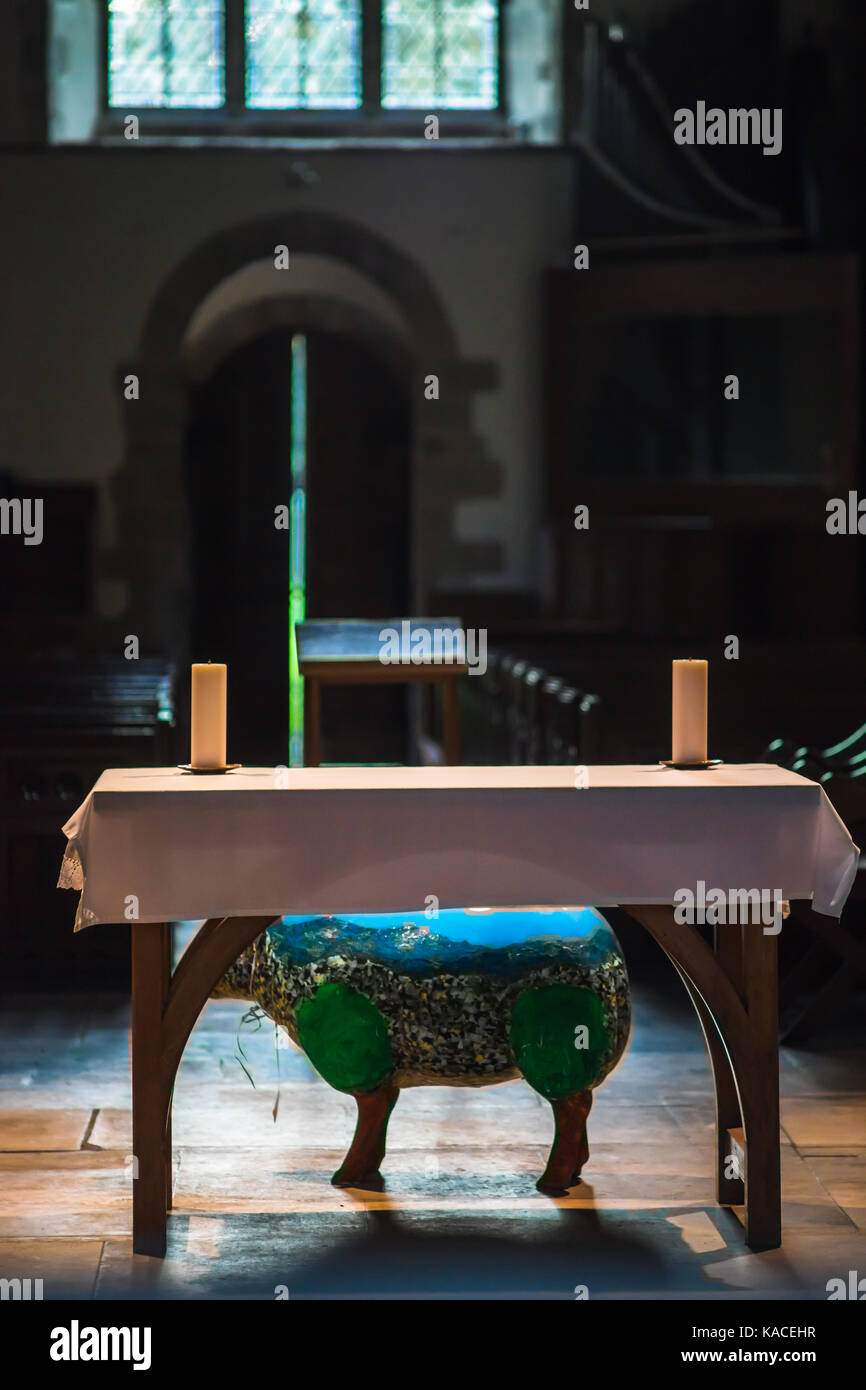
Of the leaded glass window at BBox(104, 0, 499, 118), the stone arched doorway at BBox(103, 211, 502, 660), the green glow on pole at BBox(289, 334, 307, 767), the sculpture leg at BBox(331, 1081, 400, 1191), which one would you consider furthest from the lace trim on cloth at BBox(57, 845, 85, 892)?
the leaded glass window at BBox(104, 0, 499, 118)

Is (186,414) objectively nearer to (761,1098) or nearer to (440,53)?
(440,53)

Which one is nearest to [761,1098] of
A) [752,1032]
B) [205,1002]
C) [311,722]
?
[752,1032]

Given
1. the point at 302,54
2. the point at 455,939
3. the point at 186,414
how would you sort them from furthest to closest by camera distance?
the point at 302,54
the point at 186,414
the point at 455,939

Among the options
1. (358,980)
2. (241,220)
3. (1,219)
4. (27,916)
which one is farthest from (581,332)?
(358,980)

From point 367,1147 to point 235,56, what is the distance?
10.1m

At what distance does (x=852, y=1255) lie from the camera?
3.09 meters

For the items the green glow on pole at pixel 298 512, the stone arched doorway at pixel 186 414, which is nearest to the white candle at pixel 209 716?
the stone arched doorway at pixel 186 414

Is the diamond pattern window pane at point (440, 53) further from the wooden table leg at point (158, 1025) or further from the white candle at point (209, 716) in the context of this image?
the wooden table leg at point (158, 1025)

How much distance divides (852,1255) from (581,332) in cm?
853

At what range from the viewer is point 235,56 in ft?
39.4

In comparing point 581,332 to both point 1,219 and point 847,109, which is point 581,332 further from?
point 1,219

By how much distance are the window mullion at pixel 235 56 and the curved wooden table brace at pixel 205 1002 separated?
989 cm

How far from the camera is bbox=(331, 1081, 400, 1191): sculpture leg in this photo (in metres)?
3.46

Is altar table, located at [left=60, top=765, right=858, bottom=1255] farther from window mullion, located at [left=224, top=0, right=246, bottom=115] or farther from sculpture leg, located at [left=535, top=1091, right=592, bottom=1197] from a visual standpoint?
window mullion, located at [left=224, top=0, right=246, bottom=115]
